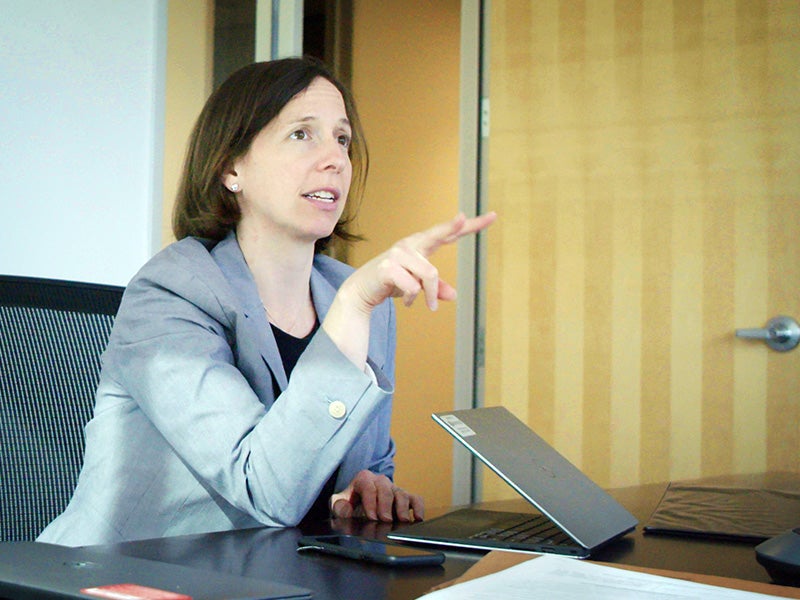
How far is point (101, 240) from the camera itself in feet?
11.0

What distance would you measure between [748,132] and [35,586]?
2.63 m

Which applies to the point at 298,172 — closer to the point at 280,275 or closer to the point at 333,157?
the point at 333,157

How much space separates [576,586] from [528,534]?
12.0 inches

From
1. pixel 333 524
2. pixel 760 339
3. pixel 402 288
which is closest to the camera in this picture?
pixel 402 288

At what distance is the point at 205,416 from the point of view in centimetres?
113

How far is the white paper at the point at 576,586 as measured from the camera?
61cm

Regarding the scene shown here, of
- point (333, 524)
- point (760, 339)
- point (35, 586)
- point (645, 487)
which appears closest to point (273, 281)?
point (333, 524)

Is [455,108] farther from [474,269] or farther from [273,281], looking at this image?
[273,281]

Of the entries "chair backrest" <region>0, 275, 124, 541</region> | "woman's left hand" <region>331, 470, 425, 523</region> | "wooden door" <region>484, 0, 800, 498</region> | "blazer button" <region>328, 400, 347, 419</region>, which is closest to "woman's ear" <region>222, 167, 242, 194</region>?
"chair backrest" <region>0, 275, 124, 541</region>

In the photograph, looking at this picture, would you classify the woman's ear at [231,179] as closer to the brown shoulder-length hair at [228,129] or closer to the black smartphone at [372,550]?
the brown shoulder-length hair at [228,129]

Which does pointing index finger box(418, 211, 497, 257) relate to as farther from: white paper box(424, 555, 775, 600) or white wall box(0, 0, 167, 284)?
white wall box(0, 0, 167, 284)

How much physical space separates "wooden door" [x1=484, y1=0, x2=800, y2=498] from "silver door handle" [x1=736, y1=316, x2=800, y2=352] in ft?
0.09

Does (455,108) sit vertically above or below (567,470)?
above

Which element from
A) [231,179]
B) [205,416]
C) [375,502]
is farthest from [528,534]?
[231,179]
